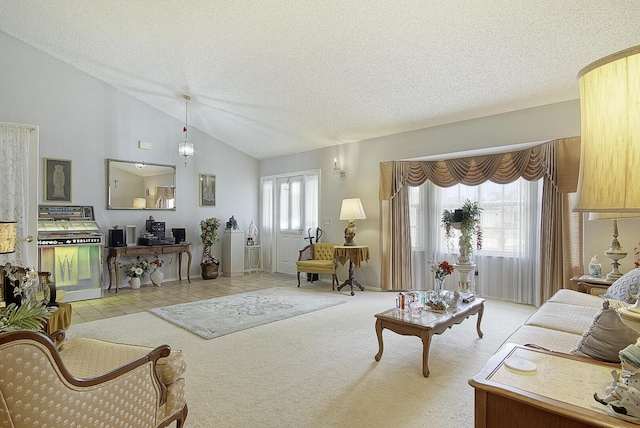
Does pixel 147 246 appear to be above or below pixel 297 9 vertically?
below

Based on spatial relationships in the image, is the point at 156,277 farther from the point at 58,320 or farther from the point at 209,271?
the point at 58,320

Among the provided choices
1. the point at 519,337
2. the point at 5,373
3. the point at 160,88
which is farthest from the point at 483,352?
the point at 160,88

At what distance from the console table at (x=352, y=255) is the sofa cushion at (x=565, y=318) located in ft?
10.1

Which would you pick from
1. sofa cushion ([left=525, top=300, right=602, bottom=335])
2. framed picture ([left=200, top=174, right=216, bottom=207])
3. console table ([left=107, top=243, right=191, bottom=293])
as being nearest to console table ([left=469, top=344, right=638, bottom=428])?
sofa cushion ([left=525, top=300, right=602, bottom=335])

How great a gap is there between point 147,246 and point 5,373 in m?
5.57

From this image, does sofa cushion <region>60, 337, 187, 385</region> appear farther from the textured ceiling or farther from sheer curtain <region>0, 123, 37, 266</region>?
sheer curtain <region>0, 123, 37, 266</region>

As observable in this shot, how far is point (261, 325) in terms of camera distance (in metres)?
4.06

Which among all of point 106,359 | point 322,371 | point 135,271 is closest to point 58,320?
point 106,359

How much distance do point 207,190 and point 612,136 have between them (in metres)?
7.36

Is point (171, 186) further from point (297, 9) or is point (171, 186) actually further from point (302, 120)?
point (297, 9)

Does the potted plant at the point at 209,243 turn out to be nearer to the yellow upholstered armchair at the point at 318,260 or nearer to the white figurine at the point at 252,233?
the white figurine at the point at 252,233

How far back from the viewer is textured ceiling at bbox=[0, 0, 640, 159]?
Result: 3.18 metres

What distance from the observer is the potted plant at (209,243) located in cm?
712

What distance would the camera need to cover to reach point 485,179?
507 centimetres
